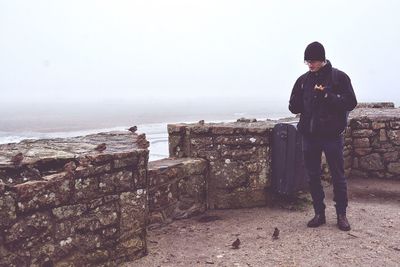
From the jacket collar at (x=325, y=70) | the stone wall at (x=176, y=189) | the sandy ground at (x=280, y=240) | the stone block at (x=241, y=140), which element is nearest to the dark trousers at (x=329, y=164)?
the sandy ground at (x=280, y=240)

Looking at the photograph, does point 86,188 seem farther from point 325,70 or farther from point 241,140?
point 325,70

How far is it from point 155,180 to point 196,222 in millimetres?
781

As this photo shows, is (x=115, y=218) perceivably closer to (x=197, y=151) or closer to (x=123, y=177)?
(x=123, y=177)

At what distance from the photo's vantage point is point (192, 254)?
13.9ft

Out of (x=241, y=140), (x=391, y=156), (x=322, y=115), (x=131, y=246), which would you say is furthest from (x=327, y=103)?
(x=391, y=156)

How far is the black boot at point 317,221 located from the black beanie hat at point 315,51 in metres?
1.76

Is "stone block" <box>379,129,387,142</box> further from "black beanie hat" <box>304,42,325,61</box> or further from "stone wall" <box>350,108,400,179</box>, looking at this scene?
"black beanie hat" <box>304,42,325,61</box>

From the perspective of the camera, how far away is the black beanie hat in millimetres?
4387

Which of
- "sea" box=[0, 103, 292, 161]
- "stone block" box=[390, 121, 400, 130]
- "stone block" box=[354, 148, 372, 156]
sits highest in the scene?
"stone block" box=[390, 121, 400, 130]

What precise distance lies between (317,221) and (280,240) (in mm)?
589

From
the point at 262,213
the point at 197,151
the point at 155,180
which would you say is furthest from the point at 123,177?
the point at 262,213

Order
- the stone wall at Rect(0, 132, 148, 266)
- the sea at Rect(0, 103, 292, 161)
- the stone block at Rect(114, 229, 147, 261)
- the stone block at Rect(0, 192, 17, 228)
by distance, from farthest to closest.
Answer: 1. the sea at Rect(0, 103, 292, 161)
2. the stone block at Rect(114, 229, 147, 261)
3. the stone wall at Rect(0, 132, 148, 266)
4. the stone block at Rect(0, 192, 17, 228)

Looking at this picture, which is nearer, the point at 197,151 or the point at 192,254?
the point at 192,254

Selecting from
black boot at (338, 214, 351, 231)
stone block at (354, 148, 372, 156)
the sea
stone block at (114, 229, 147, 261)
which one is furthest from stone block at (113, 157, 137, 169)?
the sea
